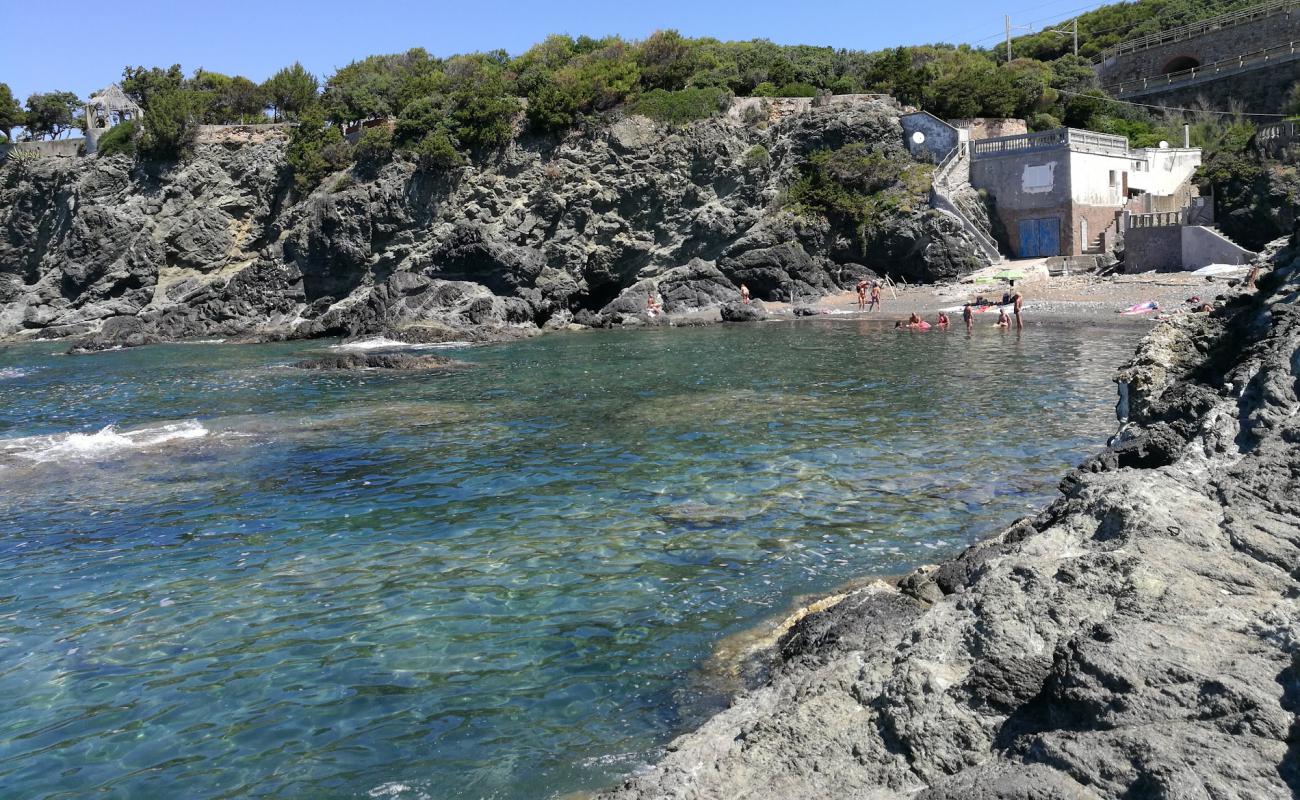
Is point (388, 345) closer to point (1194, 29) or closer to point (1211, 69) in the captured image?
point (1211, 69)

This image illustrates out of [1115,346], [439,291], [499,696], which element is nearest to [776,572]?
[499,696]

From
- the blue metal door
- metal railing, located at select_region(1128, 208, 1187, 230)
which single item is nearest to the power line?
the blue metal door

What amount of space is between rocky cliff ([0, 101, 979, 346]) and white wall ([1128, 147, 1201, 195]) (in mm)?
9504

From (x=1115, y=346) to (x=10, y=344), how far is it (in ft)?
168

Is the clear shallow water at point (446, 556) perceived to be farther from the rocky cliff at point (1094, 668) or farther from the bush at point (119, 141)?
the bush at point (119, 141)

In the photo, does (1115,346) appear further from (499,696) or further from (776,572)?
(499,696)

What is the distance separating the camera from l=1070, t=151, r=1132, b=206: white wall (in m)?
39.6

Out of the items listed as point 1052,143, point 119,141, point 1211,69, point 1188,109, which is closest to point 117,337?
point 119,141

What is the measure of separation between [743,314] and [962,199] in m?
12.6

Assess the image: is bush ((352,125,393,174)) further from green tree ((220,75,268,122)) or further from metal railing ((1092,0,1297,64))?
metal railing ((1092,0,1297,64))

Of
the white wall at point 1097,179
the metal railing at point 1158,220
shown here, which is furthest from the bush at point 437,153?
the metal railing at point 1158,220

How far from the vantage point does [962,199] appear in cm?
4256

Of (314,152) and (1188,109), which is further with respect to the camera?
(1188,109)

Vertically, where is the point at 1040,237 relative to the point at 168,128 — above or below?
below
